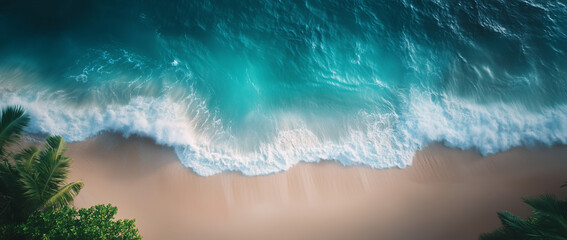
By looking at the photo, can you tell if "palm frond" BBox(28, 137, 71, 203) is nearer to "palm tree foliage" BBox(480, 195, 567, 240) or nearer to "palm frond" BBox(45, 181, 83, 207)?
"palm frond" BBox(45, 181, 83, 207)

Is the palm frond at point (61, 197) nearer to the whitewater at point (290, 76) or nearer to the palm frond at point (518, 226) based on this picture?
the whitewater at point (290, 76)

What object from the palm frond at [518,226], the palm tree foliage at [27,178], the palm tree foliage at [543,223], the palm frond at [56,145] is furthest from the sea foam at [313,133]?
the palm tree foliage at [543,223]

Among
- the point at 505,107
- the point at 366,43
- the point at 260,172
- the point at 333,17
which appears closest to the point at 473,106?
the point at 505,107

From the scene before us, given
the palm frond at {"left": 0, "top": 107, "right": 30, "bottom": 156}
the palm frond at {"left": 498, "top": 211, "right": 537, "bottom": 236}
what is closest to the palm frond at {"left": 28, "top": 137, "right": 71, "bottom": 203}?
the palm frond at {"left": 0, "top": 107, "right": 30, "bottom": 156}

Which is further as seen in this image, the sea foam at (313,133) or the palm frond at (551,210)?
the sea foam at (313,133)

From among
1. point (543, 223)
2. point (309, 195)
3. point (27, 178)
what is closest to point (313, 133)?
point (309, 195)

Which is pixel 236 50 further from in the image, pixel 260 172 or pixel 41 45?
pixel 41 45

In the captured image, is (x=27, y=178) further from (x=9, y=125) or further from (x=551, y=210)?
(x=551, y=210)
